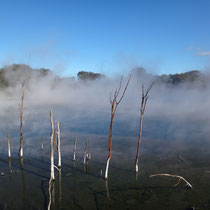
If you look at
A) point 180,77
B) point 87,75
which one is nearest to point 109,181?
point 180,77

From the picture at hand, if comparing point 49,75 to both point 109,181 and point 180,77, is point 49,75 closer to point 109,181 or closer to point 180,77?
point 180,77

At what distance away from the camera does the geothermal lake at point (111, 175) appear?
5.43 metres

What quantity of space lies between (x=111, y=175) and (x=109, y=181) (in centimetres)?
44

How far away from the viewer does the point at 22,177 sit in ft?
21.8

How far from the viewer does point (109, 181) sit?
6480 mm

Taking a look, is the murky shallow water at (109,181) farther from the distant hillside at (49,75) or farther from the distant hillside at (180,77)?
the distant hillside at (180,77)

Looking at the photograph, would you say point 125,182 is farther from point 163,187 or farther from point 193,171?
point 193,171

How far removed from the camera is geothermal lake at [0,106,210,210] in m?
5.43

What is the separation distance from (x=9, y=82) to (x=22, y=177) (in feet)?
80.7

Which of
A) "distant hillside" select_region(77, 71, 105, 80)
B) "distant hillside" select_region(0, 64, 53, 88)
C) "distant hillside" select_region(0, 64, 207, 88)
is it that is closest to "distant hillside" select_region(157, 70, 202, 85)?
"distant hillside" select_region(0, 64, 207, 88)

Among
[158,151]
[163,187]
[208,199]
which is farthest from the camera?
[158,151]

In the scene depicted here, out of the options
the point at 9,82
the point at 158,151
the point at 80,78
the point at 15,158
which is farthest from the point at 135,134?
the point at 80,78

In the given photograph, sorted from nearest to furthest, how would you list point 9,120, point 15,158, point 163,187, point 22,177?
1. point 163,187
2. point 22,177
3. point 15,158
4. point 9,120

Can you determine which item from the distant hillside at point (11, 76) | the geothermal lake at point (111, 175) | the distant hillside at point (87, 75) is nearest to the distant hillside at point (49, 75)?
the distant hillside at point (11, 76)
